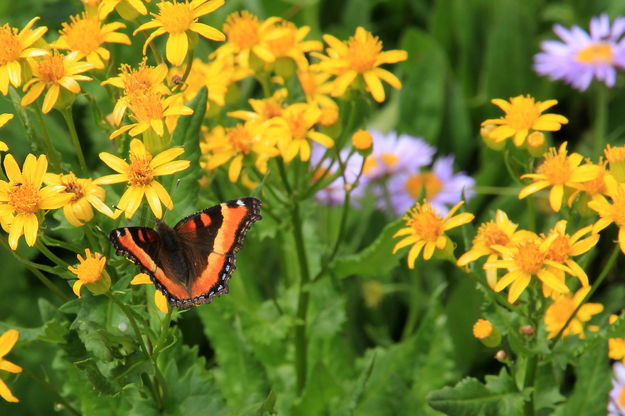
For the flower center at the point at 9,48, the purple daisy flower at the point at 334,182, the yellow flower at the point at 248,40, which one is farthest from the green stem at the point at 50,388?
the purple daisy flower at the point at 334,182

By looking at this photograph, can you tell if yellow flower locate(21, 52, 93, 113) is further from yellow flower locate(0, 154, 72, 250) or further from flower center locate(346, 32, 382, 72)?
flower center locate(346, 32, 382, 72)

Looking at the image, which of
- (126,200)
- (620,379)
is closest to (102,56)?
(126,200)

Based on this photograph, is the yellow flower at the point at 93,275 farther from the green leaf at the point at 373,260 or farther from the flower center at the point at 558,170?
the flower center at the point at 558,170

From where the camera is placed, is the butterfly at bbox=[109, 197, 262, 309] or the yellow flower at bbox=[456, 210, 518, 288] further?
the yellow flower at bbox=[456, 210, 518, 288]

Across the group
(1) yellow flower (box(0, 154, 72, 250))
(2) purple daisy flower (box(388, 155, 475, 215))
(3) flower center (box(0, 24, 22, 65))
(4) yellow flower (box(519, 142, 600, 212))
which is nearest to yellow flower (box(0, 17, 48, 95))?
(3) flower center (box(0, 24, 22, 65))

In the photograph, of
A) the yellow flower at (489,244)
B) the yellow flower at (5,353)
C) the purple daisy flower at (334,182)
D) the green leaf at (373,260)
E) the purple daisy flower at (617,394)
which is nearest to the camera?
the yellow flower at (5,353)

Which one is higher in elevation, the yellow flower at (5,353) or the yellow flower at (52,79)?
the yellow flower at (52,79)
